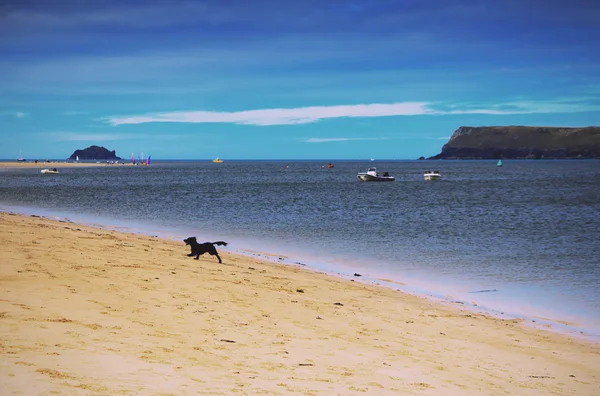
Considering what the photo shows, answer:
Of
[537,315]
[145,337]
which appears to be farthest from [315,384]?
[537,315]

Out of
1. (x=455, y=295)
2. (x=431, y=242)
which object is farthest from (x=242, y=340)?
(x=431, y=242)

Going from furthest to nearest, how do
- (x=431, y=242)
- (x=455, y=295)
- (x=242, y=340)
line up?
(x=431, y=242)
(x=455, y=295)
(x=242, y=340)

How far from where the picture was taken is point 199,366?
25.2 ft

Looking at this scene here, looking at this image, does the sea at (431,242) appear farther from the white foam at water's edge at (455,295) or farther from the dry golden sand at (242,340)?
the dry golden sand at (242,340)

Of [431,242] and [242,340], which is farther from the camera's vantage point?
[431,242]

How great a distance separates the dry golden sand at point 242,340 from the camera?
282 inches

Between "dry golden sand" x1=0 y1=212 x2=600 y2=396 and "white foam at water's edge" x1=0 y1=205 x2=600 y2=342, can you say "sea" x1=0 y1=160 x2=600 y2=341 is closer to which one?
"white foam at water's edge" x1=0 y1=205 x2=600 y2=342

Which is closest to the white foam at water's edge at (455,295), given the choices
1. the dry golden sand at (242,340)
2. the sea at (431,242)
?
the sea at (431,242)

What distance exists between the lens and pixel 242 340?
30.2 feet

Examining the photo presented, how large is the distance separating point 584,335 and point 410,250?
1321cm

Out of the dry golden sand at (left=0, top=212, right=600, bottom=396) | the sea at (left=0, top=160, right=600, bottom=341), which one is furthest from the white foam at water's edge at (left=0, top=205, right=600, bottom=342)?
the dry golden sand at (left=0, top=212, right=600, bottom=396)

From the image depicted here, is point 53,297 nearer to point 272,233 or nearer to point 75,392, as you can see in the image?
point 75,392

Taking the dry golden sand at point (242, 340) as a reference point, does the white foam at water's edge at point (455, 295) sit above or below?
below

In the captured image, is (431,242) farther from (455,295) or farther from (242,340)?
(242,340)
